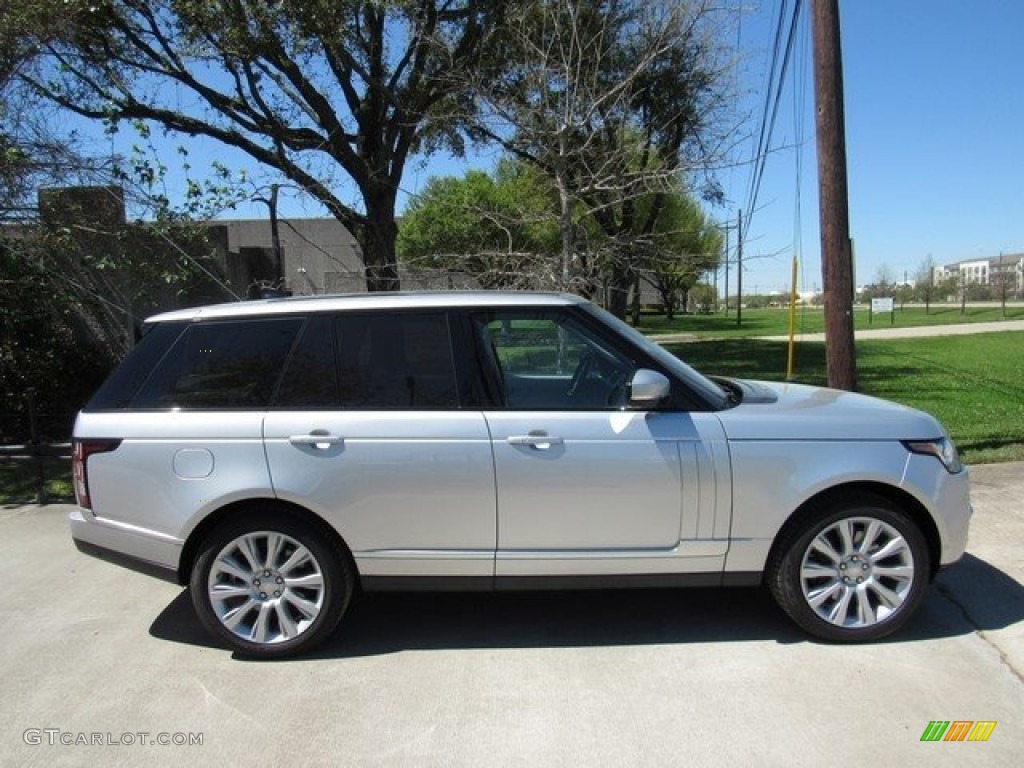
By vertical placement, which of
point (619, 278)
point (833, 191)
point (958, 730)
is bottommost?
point (958, 730)

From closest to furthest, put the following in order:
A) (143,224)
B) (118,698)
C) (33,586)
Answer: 1. (118,698)
2. (33,586)
3. (143,224)

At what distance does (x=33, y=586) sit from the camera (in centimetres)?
521

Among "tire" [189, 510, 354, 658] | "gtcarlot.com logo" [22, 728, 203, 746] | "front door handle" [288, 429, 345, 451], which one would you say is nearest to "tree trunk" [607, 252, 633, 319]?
"front door handle" [288, 429, 345, 451]

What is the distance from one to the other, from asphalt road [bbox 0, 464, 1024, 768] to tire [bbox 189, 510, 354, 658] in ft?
0.55

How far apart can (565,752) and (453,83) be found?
11605 mm

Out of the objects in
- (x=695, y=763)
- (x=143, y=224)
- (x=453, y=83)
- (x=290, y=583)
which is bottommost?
(x=695, y=763)

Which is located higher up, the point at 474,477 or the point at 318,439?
the point at 318,439

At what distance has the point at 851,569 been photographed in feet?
13.1

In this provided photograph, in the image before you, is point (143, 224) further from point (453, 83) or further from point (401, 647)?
point (401, 647)

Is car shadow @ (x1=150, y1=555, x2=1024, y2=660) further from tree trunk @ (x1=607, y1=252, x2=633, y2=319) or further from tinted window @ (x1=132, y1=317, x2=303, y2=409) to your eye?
tree trunk @ (x1=607, y1=252, x2=633, y2=319)

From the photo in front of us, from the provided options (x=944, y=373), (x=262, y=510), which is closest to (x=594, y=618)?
(x=262, y=510)

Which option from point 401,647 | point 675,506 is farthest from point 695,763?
point 401,647

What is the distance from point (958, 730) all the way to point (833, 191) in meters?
5.11

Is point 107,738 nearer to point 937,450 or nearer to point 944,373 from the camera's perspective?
point 937,450
